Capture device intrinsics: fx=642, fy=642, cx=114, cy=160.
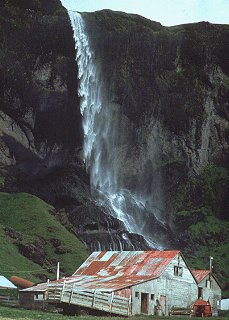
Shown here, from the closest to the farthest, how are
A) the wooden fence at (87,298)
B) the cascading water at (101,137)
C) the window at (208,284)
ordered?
the wooden fence at (87,298)
the window at (208,284)
the cascading water at (101,137)

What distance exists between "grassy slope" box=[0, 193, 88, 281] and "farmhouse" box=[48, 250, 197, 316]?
68.2ft

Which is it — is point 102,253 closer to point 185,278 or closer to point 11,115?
point 185,278

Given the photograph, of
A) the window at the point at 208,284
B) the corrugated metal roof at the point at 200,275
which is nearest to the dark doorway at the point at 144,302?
the corrugated metal roof at the point at 200,275

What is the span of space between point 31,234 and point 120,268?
45027mm

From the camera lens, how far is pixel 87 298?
50375 mm

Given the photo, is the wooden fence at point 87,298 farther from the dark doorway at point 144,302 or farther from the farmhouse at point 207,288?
the farmhouse at point 207,288

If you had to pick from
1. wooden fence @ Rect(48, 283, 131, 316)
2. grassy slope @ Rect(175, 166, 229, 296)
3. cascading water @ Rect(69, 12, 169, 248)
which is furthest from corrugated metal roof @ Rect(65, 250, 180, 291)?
cascading water @ Rect(69, 12, 169, 248)

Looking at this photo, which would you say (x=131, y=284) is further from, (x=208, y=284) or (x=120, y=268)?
(x=208, y=284)

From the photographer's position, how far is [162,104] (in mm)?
147625

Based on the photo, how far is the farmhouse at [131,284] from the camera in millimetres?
50981

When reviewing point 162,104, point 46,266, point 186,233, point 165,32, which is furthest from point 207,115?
point 46,266

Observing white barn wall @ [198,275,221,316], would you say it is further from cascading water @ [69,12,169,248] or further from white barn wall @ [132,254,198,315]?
cascading water @ [69,12,169,248]

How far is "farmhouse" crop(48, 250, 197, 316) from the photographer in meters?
51.0

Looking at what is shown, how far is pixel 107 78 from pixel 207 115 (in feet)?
89.9
